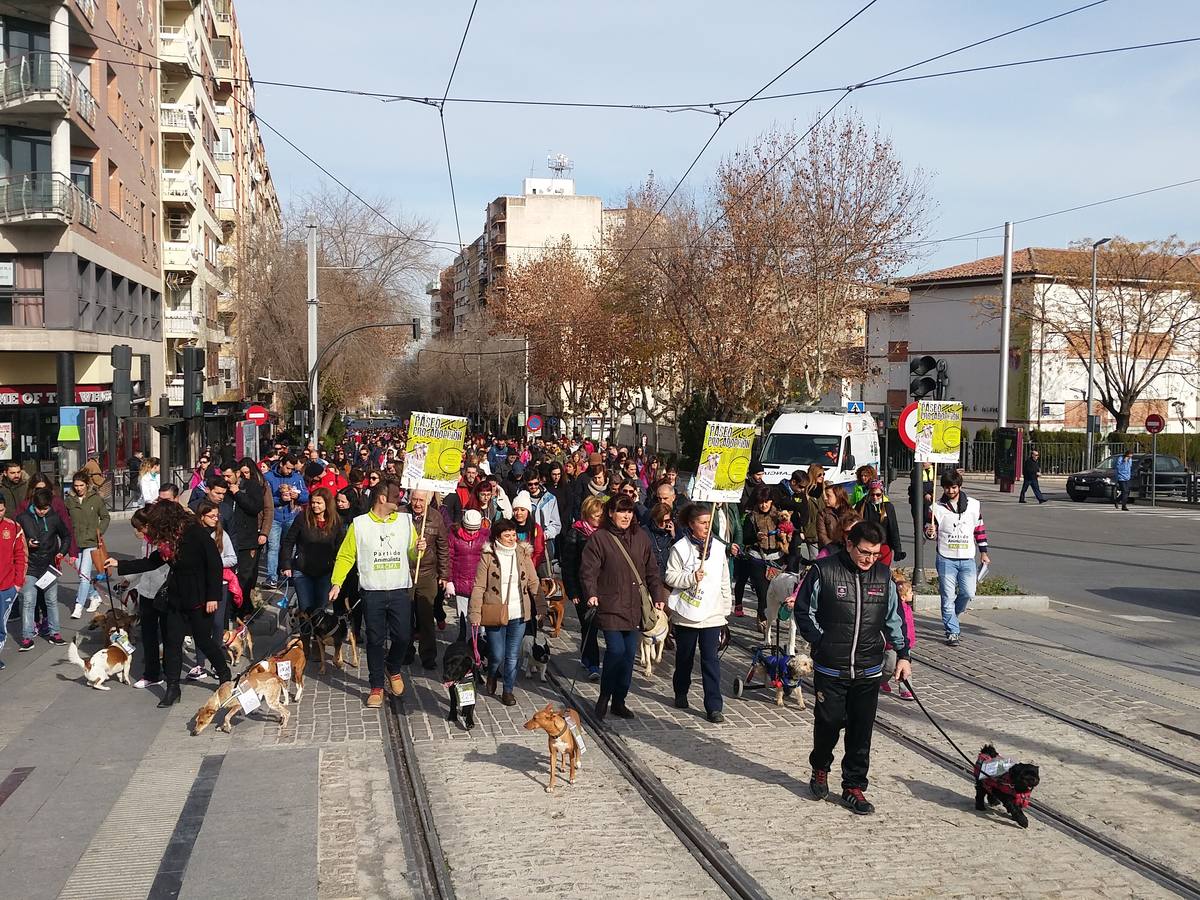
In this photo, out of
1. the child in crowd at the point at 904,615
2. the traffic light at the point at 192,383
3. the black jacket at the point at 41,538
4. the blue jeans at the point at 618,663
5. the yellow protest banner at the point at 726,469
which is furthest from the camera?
the traffic light at the point at 192,383

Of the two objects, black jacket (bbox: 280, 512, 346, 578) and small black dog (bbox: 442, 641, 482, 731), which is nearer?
small black dog (bbox: 442, 641, 482, 731)

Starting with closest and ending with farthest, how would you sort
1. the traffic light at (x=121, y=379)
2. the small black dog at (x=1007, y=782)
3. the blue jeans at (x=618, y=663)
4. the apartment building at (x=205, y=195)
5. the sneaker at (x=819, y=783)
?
the small black dog at (x=1007, y=782) < the sneaker at (x=819, y=783) < the blue jeans at (x=618, y=663) < the traffic light at (x=121, y=379) < the apartment building at (x=205, y=195)

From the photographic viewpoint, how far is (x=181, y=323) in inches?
1793

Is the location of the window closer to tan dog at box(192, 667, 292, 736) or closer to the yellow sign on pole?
the yellow sign on pole

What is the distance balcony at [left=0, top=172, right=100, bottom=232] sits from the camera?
26969mm

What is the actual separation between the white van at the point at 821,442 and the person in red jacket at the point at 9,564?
1678 cm

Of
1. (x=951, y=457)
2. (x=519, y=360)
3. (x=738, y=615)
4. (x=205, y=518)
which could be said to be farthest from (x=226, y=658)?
(x=519, y=360)

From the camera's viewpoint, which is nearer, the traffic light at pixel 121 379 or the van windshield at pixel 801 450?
the traffic light at pixel 121 379

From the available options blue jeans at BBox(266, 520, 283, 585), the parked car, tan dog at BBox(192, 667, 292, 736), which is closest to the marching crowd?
tan dog at BBox(192, 667, 292, 736)

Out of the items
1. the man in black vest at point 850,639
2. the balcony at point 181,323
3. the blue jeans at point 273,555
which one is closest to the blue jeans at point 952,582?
the man in black vest at point 850,639

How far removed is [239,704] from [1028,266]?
51.6m

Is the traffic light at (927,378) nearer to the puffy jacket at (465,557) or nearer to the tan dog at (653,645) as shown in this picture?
the tan dog at (653,645)

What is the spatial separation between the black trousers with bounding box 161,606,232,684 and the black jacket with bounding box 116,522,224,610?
3.7 inches

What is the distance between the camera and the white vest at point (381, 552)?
872cm
